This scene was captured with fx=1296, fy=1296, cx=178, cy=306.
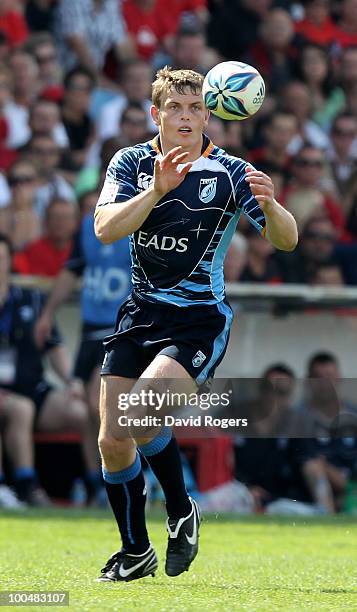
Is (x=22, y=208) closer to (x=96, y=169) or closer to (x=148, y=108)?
(x=96, y=169)

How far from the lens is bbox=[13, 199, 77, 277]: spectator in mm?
12359

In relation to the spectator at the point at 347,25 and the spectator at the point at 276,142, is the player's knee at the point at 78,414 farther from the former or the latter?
the spectator at the point at 347,25

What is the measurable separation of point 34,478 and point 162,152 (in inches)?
219

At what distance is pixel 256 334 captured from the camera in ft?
39.0

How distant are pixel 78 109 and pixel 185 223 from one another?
8195 mm

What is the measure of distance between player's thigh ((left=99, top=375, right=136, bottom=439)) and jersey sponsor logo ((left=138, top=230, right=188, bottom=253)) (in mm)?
681

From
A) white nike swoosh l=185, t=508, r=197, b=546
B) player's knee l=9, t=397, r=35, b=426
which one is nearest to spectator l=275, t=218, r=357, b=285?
player's knee l=9, t=397, r=35, b=426

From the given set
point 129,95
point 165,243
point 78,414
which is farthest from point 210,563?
point 129,95

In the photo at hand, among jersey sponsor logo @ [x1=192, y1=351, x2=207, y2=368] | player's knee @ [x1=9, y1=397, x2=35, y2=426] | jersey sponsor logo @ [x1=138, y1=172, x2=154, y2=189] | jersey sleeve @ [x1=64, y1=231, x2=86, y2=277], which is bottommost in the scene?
player's knee @ [x1=9, y1=397, x2=35, y2=426]

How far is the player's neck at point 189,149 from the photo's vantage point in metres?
6.51

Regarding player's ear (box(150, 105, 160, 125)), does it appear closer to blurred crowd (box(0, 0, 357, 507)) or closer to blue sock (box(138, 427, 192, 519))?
blue sock (box(138, 427, 192, 519))

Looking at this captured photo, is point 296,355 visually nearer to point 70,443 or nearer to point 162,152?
point 70,443

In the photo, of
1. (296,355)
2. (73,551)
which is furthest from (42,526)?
(296,355)

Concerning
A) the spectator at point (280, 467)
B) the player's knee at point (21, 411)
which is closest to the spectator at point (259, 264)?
the spectator at point (280, 467)
